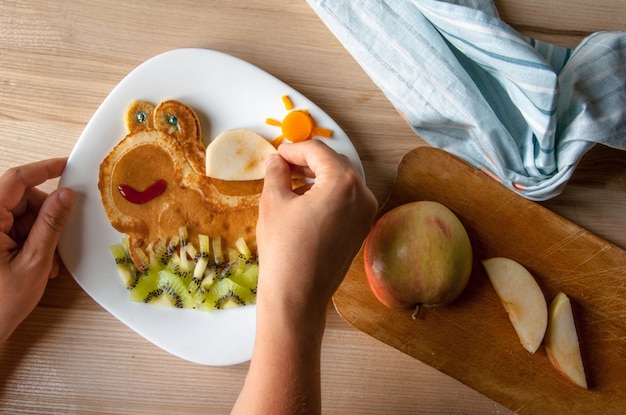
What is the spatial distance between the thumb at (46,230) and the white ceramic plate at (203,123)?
0.05 m

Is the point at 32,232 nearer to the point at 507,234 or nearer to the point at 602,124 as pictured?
the point at 507,234

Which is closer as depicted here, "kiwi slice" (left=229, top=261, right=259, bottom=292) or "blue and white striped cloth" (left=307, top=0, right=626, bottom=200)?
"blue and white striped cloth" (left=307, top=0, right=626, bottom=200)

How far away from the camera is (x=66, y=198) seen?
112 centimetres

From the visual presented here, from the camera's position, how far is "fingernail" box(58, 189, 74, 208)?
111cm

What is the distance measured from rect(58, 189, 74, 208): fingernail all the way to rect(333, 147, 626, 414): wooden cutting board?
644 mm

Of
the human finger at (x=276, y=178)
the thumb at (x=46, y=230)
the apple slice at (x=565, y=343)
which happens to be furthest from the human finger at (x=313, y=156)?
the apple slice at (x=565, y=343)

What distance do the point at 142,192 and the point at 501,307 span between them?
0.89 m

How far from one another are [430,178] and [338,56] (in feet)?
1.22

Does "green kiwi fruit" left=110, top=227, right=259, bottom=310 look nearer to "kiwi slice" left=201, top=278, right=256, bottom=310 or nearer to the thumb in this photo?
"kiwi slice" left=201, top=278, right=256, bottom=310

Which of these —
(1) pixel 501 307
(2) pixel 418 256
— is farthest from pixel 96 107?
(1) pixel 501 307

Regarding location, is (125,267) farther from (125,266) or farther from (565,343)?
(565,343)

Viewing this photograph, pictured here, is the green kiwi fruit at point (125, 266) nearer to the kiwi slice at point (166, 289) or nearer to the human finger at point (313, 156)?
the kiwi slice at point (166, 289)

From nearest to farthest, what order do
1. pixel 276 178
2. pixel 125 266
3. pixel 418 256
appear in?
1. pixel 276 178
2. pixel 418 256
3. pixel 125 266

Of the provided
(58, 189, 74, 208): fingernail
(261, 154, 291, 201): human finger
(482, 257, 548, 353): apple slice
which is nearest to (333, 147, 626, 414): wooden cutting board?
(482, 257, 548, 353): apple slice
